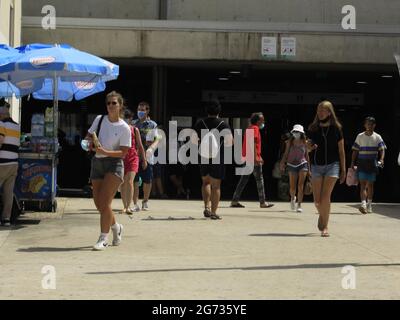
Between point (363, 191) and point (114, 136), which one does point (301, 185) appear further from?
point (114, 136)

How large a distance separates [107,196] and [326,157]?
3143 millimetres

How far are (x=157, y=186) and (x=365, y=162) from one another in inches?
194

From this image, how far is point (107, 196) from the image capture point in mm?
8867

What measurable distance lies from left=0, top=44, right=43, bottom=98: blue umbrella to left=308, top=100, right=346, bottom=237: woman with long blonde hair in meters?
4.36

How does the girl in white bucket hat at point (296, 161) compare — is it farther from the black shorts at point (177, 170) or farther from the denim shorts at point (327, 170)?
the black shorts at point (177, 170)

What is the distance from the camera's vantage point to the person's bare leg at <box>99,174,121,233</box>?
888 centimetres

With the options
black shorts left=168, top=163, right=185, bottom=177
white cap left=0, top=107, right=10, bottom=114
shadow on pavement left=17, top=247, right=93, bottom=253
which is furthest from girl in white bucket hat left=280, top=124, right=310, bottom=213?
shadow on pavement left=17, top=247, right=93, bottom=253

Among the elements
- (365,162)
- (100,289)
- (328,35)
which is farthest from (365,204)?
(100,289)

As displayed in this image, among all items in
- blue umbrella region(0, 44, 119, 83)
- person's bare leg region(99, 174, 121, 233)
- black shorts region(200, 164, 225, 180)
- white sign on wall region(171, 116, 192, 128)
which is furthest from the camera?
white sign on wall region(171, 116, 192, 128)

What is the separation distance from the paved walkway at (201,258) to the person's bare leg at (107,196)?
0.35m

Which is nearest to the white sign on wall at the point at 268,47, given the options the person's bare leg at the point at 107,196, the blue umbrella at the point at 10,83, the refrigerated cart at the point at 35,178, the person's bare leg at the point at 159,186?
the person's bare leg at the point at 159,186

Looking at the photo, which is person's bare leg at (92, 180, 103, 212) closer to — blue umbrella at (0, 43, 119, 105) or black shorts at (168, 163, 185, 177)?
blue umbrella at (0, 43, 119, 105)

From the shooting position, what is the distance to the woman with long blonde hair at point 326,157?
10406mm

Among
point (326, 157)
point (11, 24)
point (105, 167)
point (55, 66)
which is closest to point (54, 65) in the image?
point (55, 66)
